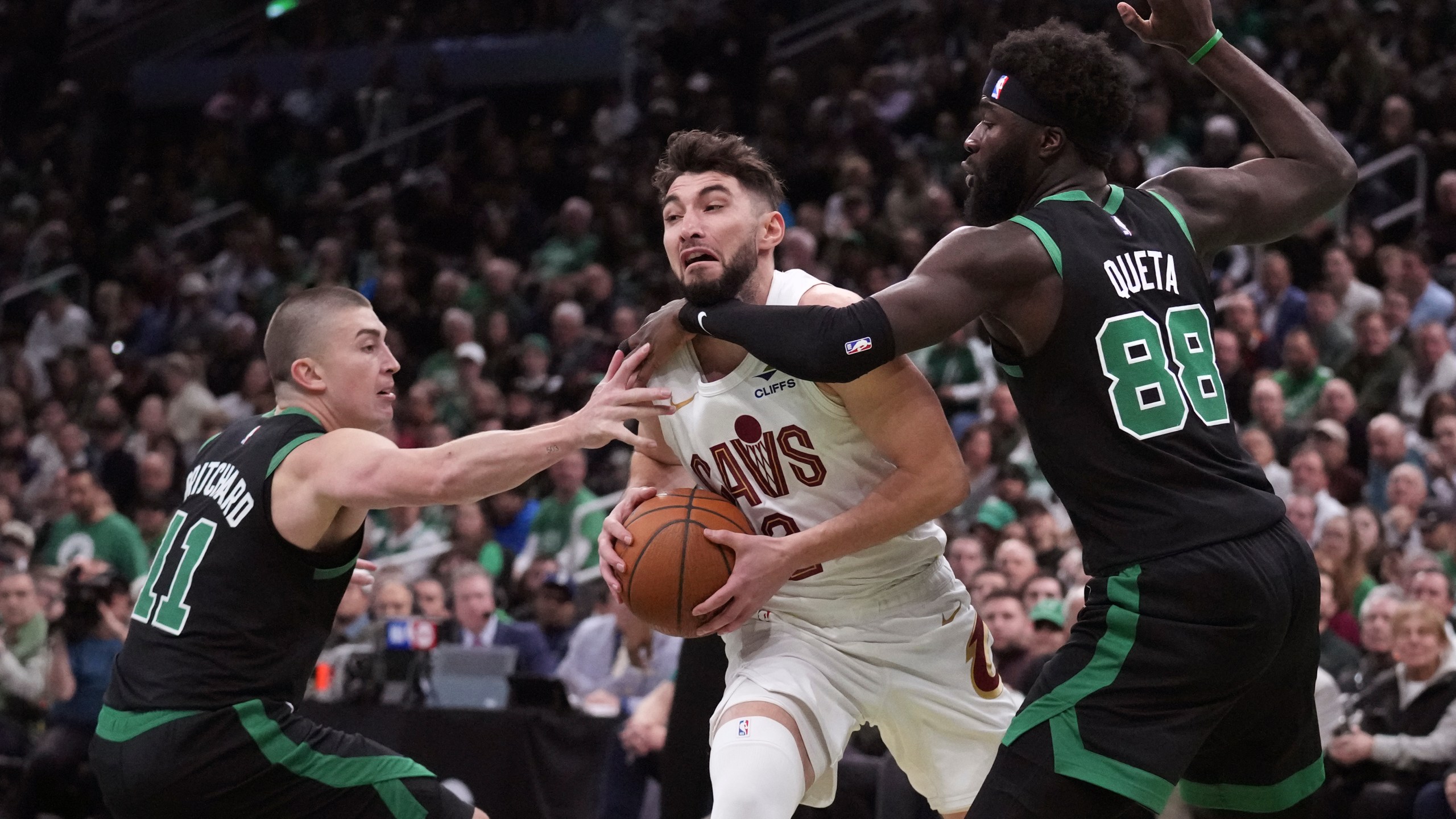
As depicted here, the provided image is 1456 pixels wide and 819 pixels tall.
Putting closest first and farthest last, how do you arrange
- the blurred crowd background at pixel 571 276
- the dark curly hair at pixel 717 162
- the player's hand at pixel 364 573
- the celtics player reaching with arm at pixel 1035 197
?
the celtics player reaching with arm at pixel 1035 197 → the dark curly hair at pixel 717 162 → the player's hand at pixel 364 573 → the blurred crowd background at pixel 571 276

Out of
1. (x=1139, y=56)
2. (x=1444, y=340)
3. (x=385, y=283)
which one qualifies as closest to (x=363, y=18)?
(x=385, y=283)

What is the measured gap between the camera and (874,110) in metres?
14.6

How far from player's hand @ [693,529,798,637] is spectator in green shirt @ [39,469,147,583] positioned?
797 cm

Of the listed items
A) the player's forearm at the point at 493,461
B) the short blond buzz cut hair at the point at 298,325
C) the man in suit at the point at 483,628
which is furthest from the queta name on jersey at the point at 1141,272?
the man in suit at the point at 483,628

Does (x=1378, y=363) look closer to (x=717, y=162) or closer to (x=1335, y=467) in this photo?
(x=1335, y=467)

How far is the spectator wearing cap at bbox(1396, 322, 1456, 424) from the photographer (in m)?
9.77

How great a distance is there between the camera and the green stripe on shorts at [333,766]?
13.5ft

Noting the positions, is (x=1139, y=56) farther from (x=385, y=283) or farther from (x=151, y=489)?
(x=151, y=489)

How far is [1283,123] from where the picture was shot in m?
3.99

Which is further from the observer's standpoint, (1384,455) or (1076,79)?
(1384,455)

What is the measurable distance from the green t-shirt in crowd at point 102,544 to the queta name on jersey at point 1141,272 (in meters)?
8.99

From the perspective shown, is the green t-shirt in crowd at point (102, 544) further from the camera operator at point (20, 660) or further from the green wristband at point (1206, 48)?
the green wristband at point (1206, 48)

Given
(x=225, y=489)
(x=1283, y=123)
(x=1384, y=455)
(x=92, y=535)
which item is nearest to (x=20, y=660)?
(x=92, y=535)

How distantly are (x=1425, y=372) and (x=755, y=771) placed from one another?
7.27 meters
